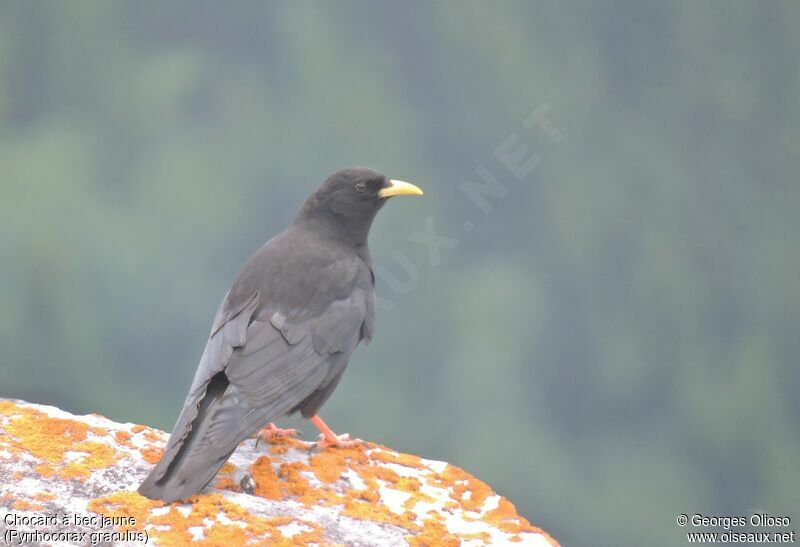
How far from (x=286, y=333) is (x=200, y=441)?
959 mm

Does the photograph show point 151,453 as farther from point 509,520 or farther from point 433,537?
point 509,520

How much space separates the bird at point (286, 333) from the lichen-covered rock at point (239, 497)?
193mm

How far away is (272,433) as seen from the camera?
21.1 feet

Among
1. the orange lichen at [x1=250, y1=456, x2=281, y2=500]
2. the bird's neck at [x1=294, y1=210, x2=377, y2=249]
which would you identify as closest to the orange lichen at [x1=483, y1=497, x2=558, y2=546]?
the orange lichen at [x1=250, y1=456, x2=281, y2=500]

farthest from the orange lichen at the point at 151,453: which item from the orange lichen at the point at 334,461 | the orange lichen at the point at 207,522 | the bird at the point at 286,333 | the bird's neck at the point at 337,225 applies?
the bird's neck at the point at 337,225

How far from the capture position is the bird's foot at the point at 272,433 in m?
6.39

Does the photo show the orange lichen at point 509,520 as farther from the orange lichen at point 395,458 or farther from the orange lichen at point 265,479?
the orange lichen at point 265,479

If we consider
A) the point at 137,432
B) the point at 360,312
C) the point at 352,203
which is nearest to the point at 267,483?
the point at 137,432

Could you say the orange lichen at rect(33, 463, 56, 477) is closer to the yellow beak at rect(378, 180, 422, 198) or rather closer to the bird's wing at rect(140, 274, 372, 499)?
the bird's wing at rect(140, 274, 372, 499)

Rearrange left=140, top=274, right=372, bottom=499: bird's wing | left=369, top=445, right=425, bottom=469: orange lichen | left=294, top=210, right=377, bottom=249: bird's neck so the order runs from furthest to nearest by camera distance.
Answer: left=294, top=210, right=377, bottom=249: bird's neck < left=369, top=445, right=425, bottom=469: orange lichen < left=140, top=274, right=372, bottom=499: bird's wing

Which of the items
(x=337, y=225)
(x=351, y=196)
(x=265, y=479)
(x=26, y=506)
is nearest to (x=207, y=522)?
(x=265, y=479)

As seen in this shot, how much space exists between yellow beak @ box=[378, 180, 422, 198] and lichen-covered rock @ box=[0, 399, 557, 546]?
164 cm

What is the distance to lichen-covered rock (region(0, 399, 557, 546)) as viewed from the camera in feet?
16.6

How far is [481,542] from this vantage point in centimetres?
561
